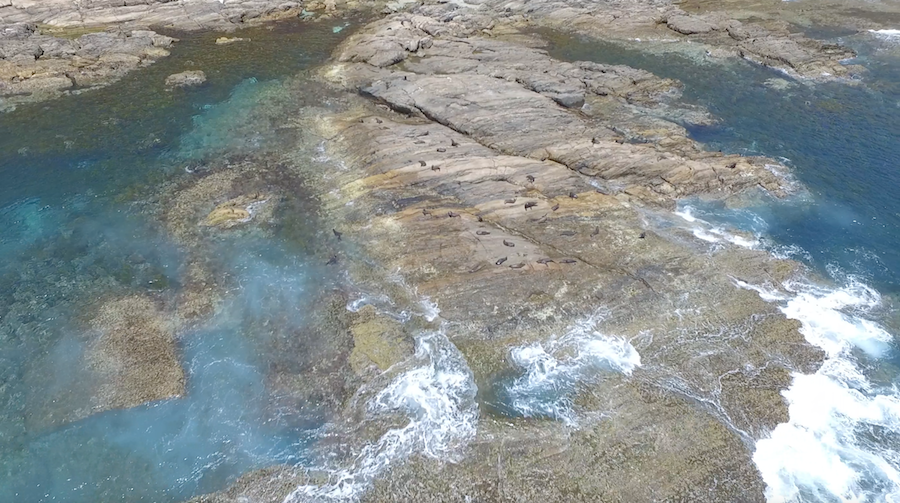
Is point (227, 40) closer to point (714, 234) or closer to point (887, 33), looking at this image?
point (714, 234)

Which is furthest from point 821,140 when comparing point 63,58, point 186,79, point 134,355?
point 63,58

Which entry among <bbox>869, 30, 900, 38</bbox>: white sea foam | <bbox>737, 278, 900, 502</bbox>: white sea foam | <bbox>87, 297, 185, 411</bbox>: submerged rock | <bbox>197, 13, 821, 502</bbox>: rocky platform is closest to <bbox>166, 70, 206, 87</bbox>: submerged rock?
<bbox>197, 13, 821, 502</bbox>: rocky platform

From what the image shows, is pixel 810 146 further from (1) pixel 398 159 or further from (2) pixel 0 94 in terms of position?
(2) pixel 0 94

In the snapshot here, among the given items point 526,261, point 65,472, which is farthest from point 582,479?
point 65,472

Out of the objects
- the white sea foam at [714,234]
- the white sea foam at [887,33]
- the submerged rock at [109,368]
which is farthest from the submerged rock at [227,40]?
the white sea foam at [887,33]

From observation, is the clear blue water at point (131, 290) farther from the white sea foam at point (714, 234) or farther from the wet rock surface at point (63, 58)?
the white sea foam at point (714, 234)

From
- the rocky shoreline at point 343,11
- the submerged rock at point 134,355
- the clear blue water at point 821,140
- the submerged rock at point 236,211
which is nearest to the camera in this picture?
Answer: the submerged rock at point 134,355
